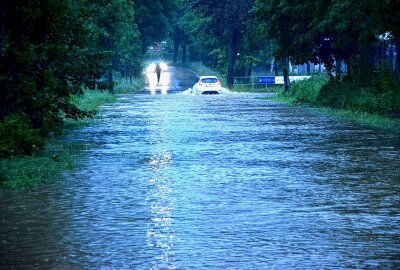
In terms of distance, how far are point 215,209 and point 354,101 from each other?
30201 mm

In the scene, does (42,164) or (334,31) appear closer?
(42,164)

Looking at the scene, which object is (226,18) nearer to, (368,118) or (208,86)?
(208,86)

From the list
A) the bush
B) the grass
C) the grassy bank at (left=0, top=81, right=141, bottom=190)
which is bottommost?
the grass

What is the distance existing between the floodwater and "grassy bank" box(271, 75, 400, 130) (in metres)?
9.30

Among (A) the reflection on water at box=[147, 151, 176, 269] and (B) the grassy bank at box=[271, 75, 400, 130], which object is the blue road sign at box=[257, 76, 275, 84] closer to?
(B) the grassy bank at box=[271, 75, 400, 130]

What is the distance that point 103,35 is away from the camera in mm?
73125

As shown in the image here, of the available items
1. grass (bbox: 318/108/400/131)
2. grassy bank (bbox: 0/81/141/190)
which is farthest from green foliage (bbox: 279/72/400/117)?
grassy bank (bbox: 0/81/141/190)

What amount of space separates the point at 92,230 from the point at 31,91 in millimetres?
12617

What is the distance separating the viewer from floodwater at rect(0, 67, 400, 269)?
10484 millimetres

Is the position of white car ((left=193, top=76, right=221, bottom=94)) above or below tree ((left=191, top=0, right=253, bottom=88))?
below

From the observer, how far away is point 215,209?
1394 cm

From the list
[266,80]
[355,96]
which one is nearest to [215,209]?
[355,96]

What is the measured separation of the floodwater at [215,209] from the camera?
10484mm

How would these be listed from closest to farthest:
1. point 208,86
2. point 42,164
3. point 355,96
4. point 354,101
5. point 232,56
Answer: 1. point 42,164
2. point 354,101
3. point 355,96
4. point 208,86
5. point 232,56
